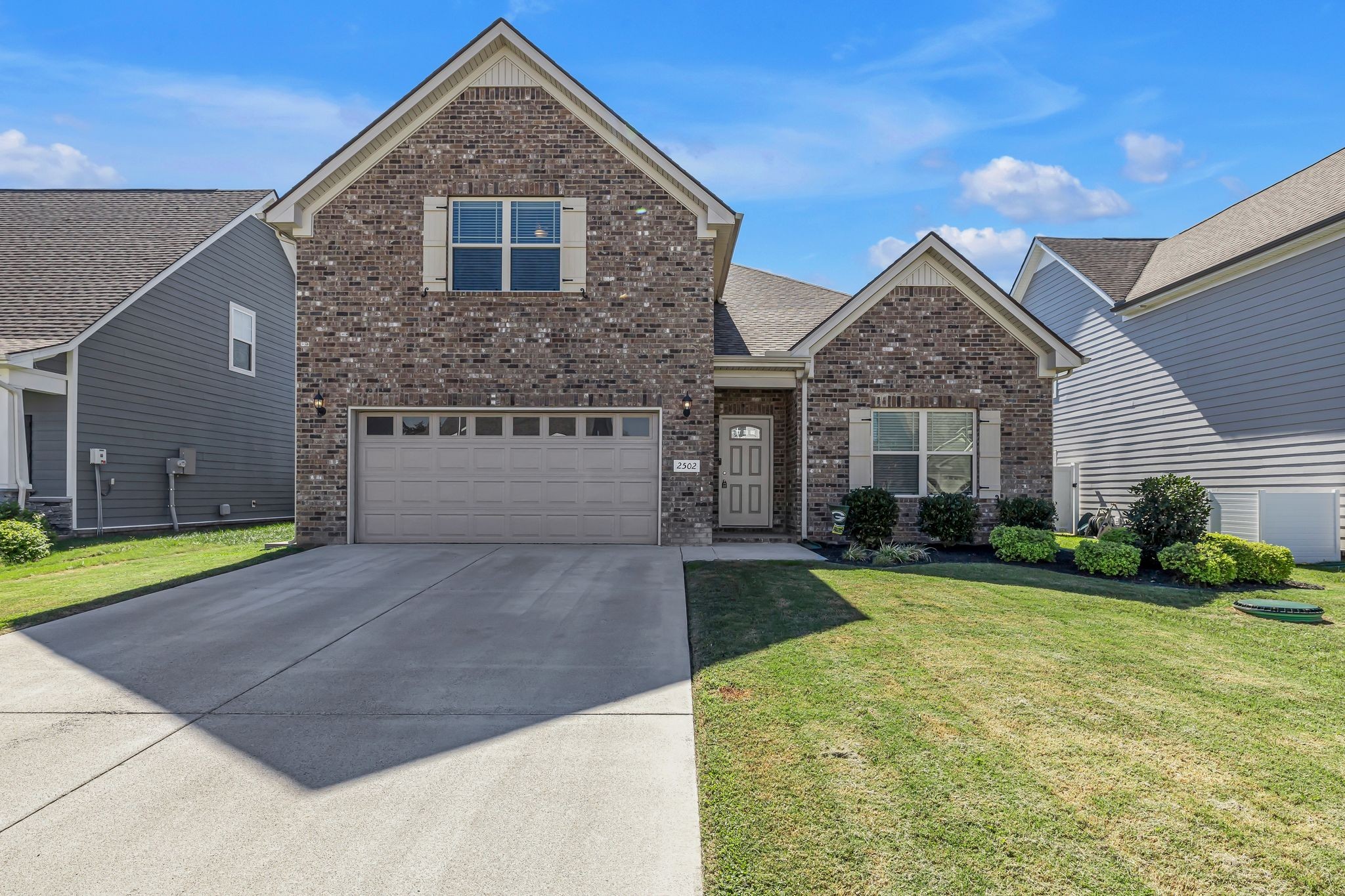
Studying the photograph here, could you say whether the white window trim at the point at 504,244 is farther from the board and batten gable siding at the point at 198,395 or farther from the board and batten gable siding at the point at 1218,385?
the board and batten gable siding at the point at 1218,385

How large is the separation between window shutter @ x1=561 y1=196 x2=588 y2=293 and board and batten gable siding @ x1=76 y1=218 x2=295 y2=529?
885 centimetres

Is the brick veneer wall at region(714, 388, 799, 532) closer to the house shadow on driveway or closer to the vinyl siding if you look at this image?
the house shadow on driveway

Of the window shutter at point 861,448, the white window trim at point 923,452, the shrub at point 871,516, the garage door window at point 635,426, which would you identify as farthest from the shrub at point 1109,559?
the garage door window at point 635,426

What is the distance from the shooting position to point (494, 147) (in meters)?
11.9

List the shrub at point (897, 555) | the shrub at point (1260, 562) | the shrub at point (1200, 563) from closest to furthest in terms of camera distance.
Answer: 1. the shrub at point (1200, 563)
2. the shrub at point (1260, 562)
3. the shrub at point (897, 555)

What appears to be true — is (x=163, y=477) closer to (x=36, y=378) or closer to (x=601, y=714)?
(x=36, y=378)

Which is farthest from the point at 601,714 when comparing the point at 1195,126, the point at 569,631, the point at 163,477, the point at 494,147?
the point at 1195,126

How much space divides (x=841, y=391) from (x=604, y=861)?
1077cm

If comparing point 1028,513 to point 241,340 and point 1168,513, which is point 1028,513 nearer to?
point 1168,513

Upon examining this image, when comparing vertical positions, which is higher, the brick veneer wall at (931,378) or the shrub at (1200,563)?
the brick veneer wall at (931,378)

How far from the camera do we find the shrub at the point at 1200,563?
344 inches

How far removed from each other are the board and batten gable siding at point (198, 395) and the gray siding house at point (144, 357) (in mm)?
32

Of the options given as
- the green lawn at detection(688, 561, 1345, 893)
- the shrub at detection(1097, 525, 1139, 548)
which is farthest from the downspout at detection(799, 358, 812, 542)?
the green lawn at detection(688, 561, 1345, 893)

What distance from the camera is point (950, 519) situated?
11953 millimetres
